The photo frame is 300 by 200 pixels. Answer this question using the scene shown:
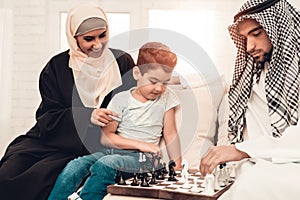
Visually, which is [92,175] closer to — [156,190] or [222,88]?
[156,190]

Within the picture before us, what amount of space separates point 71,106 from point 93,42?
357 mm

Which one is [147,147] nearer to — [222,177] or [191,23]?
[222,177]

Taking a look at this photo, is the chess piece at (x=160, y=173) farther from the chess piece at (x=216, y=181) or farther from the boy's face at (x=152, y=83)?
the boy's face at (x=152, y=83)

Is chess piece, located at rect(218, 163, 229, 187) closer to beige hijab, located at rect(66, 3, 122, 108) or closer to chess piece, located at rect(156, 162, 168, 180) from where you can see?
chess piece, located at rect(156, 162, 168, 180)

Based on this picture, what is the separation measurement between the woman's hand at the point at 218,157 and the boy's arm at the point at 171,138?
0.50m

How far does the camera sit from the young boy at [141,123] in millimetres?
2430

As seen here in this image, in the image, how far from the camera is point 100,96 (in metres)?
2.85

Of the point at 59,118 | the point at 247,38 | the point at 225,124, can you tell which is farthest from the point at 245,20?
the point at 59,118

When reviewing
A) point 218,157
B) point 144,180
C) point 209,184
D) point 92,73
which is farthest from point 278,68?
point 92,73

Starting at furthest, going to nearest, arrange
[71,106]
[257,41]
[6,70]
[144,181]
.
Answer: [6,70] → [71,106] → [257,41] → [144,181]

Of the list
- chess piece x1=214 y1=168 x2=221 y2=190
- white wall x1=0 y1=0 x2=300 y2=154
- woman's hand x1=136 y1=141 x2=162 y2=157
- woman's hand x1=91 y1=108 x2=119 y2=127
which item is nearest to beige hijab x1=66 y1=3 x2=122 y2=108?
woman's hand x1=91 y1=108 x2=119 y2=127

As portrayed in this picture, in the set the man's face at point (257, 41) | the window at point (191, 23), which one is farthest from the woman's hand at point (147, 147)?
the window at point (191, 23)

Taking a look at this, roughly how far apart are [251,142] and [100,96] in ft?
3.05

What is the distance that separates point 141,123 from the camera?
2627mm
